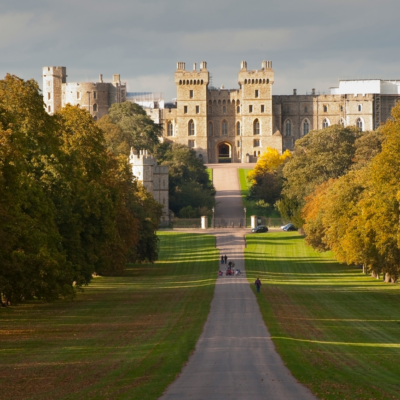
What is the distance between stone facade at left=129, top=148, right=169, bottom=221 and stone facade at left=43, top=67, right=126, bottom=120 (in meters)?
41.6

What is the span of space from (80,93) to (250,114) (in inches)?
855

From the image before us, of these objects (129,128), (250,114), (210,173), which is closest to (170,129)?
(250,114)

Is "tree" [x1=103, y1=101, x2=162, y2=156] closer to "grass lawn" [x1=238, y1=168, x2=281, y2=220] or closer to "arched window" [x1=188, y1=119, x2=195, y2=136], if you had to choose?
"grass lawn" [x1=238, y1=168, x2=281, y2=220]

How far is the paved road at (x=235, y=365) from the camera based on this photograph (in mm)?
14680

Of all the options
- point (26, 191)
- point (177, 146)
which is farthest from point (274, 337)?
point (177, 146)

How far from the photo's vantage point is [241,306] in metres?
31.1

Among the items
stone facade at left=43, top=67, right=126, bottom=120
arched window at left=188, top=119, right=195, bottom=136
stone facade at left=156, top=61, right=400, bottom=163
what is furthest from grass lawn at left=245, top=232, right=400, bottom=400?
stone facade at left=43, top=67, right=126, bottom=120

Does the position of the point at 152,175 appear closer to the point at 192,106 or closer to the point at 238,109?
the point at 192,106

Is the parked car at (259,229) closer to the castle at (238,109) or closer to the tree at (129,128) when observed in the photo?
the tree at (129,128)

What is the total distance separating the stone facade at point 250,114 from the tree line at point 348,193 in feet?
65.4

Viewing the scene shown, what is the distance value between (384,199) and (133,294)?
1050cm

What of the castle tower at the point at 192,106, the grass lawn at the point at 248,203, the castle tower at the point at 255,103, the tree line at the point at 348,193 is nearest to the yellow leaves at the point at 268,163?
the tree line at the point at 348,193

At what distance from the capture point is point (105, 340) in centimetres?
2238

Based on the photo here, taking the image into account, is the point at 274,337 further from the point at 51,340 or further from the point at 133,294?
the point at 133,294
